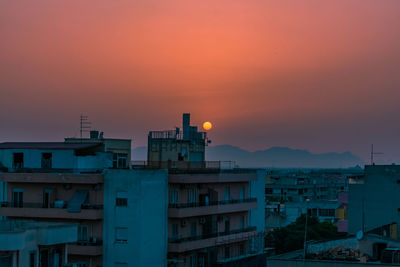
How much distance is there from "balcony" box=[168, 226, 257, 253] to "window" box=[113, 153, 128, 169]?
23.2ft

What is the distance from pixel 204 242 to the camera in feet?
135

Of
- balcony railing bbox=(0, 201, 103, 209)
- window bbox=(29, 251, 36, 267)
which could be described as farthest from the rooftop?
window bbox=(29, 251, 36, 267)

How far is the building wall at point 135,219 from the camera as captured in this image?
38.4m

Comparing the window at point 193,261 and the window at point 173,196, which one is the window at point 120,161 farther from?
the window at point 193,261

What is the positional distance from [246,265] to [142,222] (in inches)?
317

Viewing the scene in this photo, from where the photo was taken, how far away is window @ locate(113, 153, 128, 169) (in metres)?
44.7

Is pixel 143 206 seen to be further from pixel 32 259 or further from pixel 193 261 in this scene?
pixel 32 259

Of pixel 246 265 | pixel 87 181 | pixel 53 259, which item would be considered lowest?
pixel 246 265

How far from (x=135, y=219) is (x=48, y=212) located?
5046mm

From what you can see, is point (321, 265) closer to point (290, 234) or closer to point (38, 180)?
point (38, 180)

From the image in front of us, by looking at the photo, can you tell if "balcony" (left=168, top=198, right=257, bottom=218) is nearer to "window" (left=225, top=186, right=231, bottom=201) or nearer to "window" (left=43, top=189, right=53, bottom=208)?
"window" (left=225, top=186, right=231, bottom=201)

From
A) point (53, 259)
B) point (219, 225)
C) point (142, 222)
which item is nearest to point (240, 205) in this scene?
point (219, 225)

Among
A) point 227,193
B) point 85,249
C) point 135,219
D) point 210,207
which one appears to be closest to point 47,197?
point 85,249

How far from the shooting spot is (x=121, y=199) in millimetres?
38719
